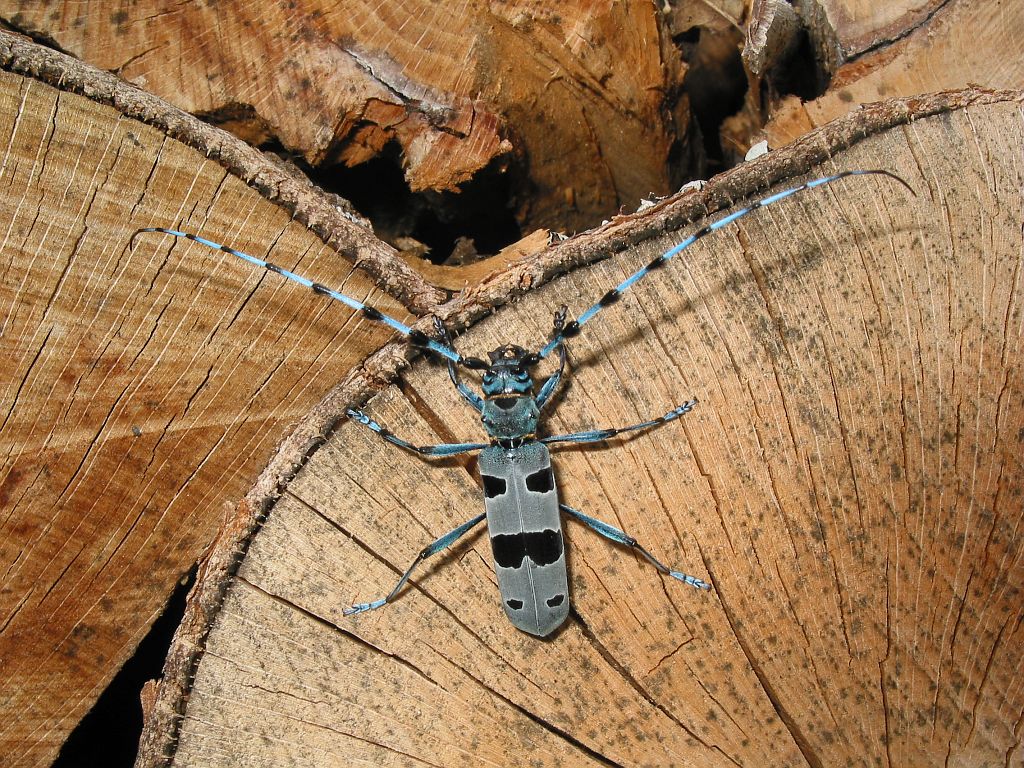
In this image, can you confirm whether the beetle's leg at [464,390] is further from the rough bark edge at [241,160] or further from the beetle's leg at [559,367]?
the rough bark edge at [241,160]

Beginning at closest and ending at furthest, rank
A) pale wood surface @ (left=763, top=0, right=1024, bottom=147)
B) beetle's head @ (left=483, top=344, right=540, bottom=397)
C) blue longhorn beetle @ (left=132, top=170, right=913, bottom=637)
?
blue longhorn beetle @ (left=132, top=170, right=913, bottom=637)
beetle's head @ (left=483, top=344, right=540, bottom=397)
pale wood surface @ (left=763, top=0, right=1024, bottom=147)

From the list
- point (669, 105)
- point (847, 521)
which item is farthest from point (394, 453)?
point (669, 105)

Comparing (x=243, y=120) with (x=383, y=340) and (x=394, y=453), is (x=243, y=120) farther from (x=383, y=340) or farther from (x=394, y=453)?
(x=394, y=453)

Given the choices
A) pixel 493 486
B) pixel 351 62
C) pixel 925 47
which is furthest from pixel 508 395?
pixel 925 47

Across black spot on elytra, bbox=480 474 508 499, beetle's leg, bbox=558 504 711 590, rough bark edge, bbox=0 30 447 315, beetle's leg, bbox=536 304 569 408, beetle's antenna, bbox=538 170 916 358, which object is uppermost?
rough bark edge, bbox=0 30 447 315

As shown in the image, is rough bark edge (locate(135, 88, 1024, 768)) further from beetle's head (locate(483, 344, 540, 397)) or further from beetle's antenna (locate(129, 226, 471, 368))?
beetle's head (locate(483, 344, 540, 397))

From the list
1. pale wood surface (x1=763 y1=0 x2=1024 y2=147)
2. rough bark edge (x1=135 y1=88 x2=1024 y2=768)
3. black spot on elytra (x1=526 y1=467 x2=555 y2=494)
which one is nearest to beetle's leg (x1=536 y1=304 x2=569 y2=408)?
rough bark edge (x1=135 y1=88 x2=1024 y2=768)

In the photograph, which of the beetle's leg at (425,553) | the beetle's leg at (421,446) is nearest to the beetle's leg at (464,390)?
the beetle's leg at (421,446)

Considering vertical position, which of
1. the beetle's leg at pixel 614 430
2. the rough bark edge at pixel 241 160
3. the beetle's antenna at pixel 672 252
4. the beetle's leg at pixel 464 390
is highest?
the rough bark edge at pixel 241 160
